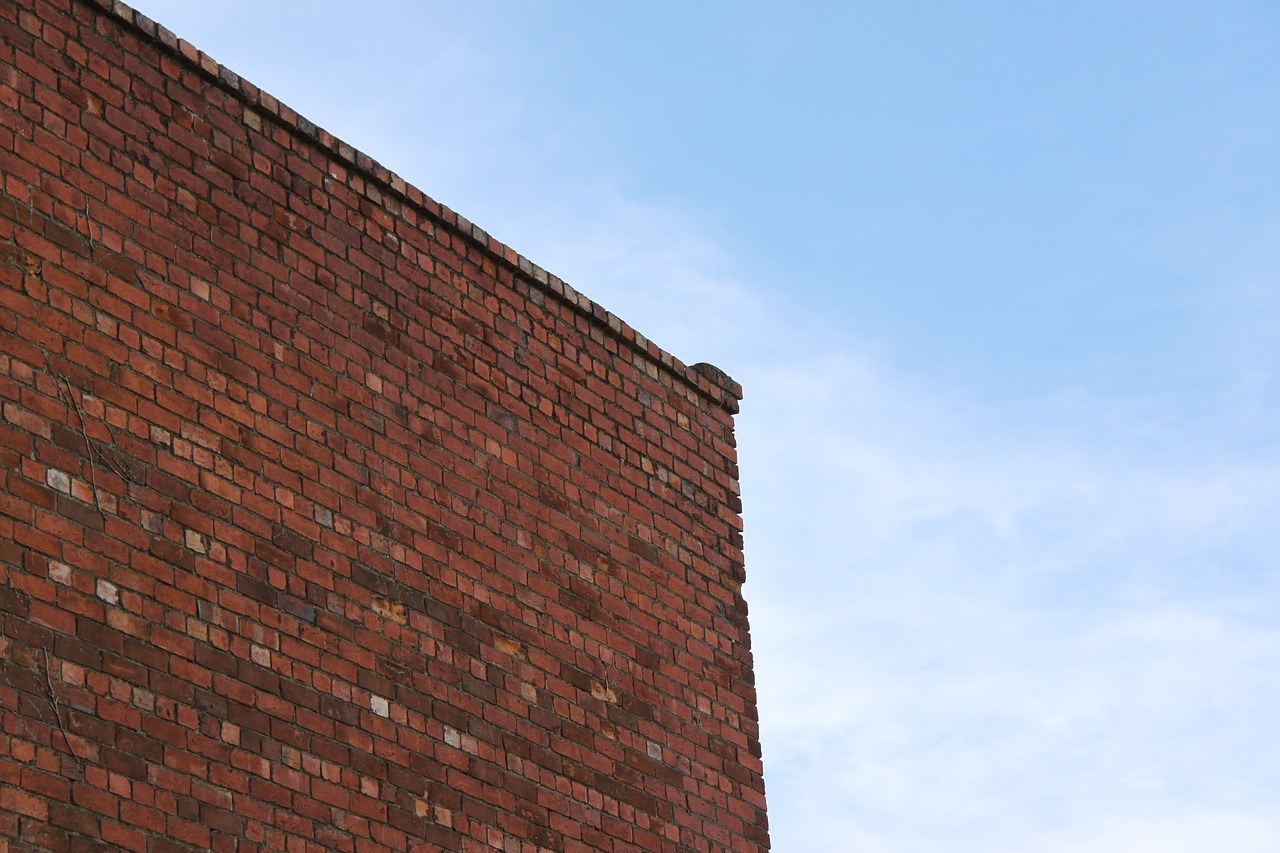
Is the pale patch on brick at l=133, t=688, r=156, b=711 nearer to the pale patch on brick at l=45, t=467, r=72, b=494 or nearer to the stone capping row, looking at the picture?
the pale patch on brick at l=45, t=467, r=72, b=494

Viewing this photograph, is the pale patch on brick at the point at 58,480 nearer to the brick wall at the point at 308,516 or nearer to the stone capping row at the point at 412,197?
the brick wall at the point at 308,516

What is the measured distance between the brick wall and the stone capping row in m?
0.02

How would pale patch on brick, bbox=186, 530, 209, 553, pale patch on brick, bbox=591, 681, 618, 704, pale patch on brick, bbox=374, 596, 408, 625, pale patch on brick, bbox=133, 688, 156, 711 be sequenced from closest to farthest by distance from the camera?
pale patch on brick, bbox=133, 688, 156, 711
pale patch on brick, bbox=186, 530, 209, 553
pale patch on brick, bbox=374, 596, 408, 625
pale patch on brick, bbox=591, 681, 618, 704

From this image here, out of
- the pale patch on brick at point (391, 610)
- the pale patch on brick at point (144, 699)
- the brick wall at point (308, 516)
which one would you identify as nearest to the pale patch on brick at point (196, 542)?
the brick wall at point (308, 516)

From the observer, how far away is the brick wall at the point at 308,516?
696 centimetres

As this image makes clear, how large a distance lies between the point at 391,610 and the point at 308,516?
1.71 ft

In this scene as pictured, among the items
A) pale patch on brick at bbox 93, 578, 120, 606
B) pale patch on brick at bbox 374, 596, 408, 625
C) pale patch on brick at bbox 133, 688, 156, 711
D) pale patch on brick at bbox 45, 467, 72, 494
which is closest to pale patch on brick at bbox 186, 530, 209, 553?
pale patch on brick at bbox 93, 578, 120, 606

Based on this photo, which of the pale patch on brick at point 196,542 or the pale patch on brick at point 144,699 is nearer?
the pale patch on brick at point 144,699

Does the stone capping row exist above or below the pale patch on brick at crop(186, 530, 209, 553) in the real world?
above

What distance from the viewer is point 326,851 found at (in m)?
7.38

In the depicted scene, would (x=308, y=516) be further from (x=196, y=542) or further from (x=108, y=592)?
(x=108, y=592)

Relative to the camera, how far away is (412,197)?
9.05m

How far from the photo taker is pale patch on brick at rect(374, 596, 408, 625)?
8023mm

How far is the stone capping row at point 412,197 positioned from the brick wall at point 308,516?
0.02 meters
